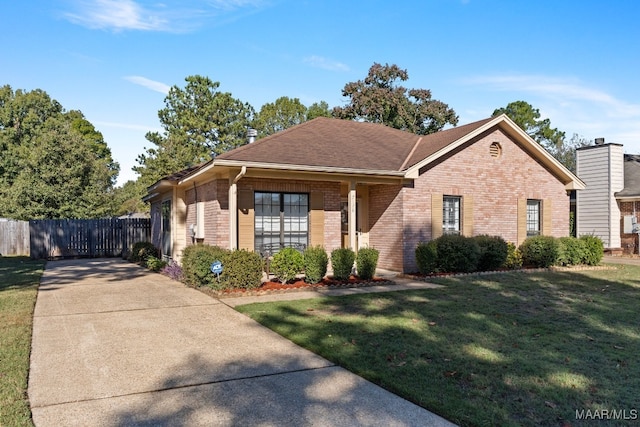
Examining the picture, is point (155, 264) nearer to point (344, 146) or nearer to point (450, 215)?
point (344, 146)

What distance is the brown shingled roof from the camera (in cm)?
1167

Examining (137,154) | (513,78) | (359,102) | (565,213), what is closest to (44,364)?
(565,213)

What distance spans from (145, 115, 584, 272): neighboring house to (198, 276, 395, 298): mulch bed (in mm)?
1298

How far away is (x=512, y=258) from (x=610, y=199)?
30.7 ft

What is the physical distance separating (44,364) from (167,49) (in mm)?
12032

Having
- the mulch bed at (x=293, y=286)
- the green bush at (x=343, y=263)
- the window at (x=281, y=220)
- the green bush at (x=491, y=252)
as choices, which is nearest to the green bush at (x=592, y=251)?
the green bush at (x=491, y=252)

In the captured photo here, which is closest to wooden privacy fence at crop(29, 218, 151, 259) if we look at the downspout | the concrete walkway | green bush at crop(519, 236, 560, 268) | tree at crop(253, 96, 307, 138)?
the downspout

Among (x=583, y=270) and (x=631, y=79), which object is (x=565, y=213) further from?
(x=631, y=79)

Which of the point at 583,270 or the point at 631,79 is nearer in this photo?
the point at 583,270

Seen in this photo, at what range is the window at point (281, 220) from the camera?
12125mm

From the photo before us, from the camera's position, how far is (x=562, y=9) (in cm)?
1267

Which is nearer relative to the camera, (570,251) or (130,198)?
(570,251)

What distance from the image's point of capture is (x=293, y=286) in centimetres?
1061

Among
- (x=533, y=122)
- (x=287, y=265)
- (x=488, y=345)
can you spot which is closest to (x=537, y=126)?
(x=533, y=122)
